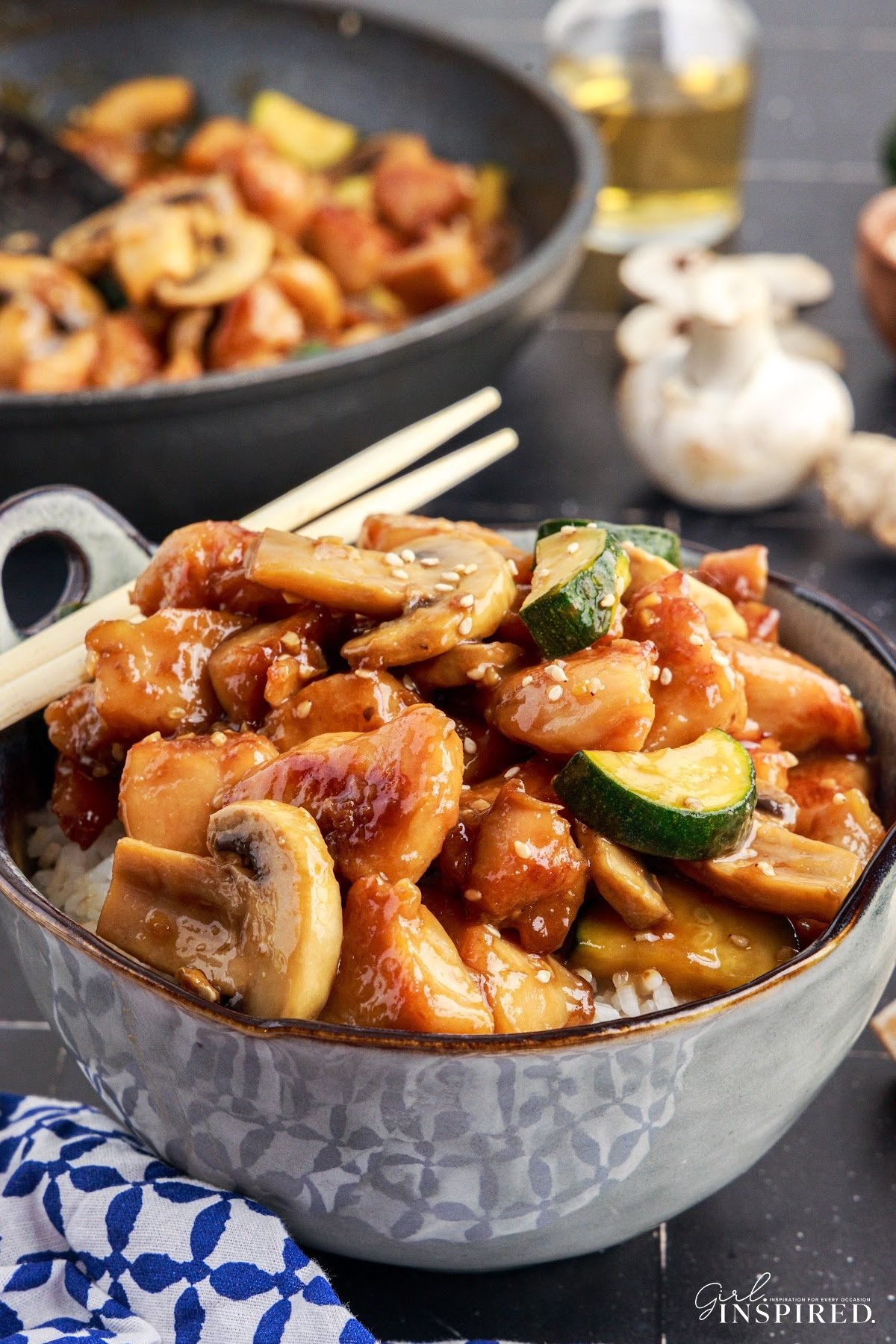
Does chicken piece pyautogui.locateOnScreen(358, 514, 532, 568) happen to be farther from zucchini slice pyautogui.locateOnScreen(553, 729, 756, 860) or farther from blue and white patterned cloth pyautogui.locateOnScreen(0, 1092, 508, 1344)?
blue and white patterned cloth pyautogui.locateOnScreen(0, 1092, 508, 1344)

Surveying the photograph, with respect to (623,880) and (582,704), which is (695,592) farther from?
(623,880)

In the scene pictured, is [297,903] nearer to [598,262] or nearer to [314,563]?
[314,563]

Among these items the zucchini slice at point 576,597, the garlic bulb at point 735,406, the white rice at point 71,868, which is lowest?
the garlic bulb at point 735,406

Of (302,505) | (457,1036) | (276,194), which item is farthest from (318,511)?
(276,194)

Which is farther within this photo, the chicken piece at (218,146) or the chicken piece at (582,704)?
the chicken piece at (218,146)

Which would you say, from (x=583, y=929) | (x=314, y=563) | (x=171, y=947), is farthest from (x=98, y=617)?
(x=583, y=929)

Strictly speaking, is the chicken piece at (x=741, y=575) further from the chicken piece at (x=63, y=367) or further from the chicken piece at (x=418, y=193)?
the chicken piece at (x=418, y=193)

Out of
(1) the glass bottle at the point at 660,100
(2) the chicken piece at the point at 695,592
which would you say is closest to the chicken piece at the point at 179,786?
(2) the chicken piece at the point at 695,592
